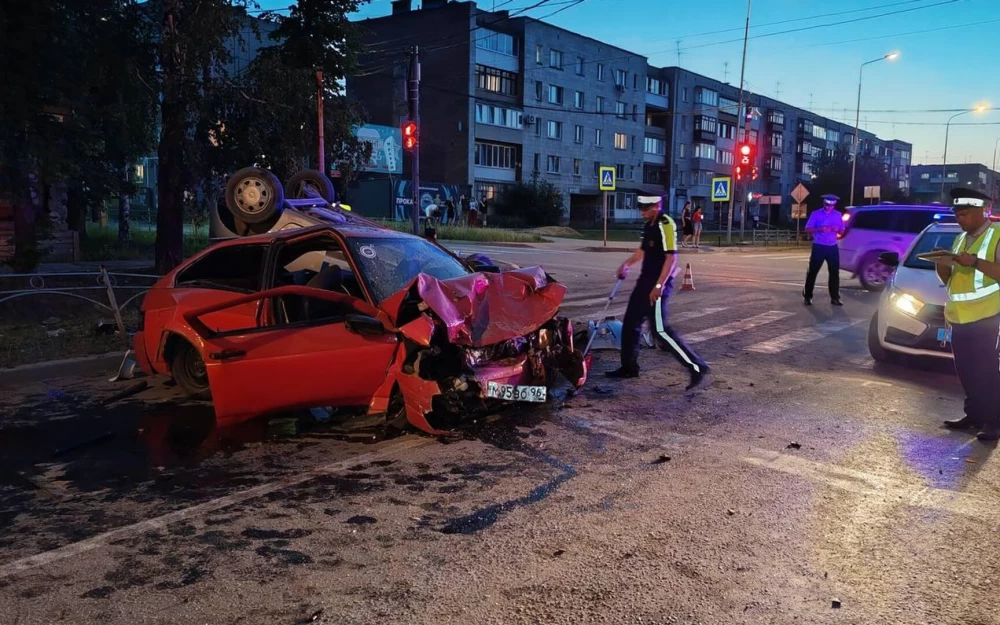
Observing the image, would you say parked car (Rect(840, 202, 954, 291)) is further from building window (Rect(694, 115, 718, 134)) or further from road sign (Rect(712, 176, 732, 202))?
building window (Rect(694, 115, 718, 134))

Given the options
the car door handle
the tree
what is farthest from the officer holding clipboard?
the tree

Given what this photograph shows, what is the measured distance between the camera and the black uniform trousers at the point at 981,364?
5.11m

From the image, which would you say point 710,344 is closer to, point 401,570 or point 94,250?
point 401,570

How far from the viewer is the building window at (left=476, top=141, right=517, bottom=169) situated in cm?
5209

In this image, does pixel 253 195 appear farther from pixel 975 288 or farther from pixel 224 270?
pixel 975 288

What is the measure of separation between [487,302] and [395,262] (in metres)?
0.96

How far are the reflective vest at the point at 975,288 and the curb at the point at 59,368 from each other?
789 centimetres

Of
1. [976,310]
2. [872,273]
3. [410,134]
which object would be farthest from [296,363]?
[410,134]

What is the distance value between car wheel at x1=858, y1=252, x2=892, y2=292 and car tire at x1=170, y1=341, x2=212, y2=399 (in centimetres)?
1382

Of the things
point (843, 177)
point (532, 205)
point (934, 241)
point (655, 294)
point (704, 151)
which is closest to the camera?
point (655, 294)

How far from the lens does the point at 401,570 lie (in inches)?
130

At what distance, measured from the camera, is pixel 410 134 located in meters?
20.4

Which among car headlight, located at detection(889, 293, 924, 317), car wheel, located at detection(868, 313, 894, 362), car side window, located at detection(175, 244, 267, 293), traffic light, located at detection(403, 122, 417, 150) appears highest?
traffic light, located at detection(403, 122, 417, 150)

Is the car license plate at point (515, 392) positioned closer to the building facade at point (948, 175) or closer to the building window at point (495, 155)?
the building window at point (495, 155)
